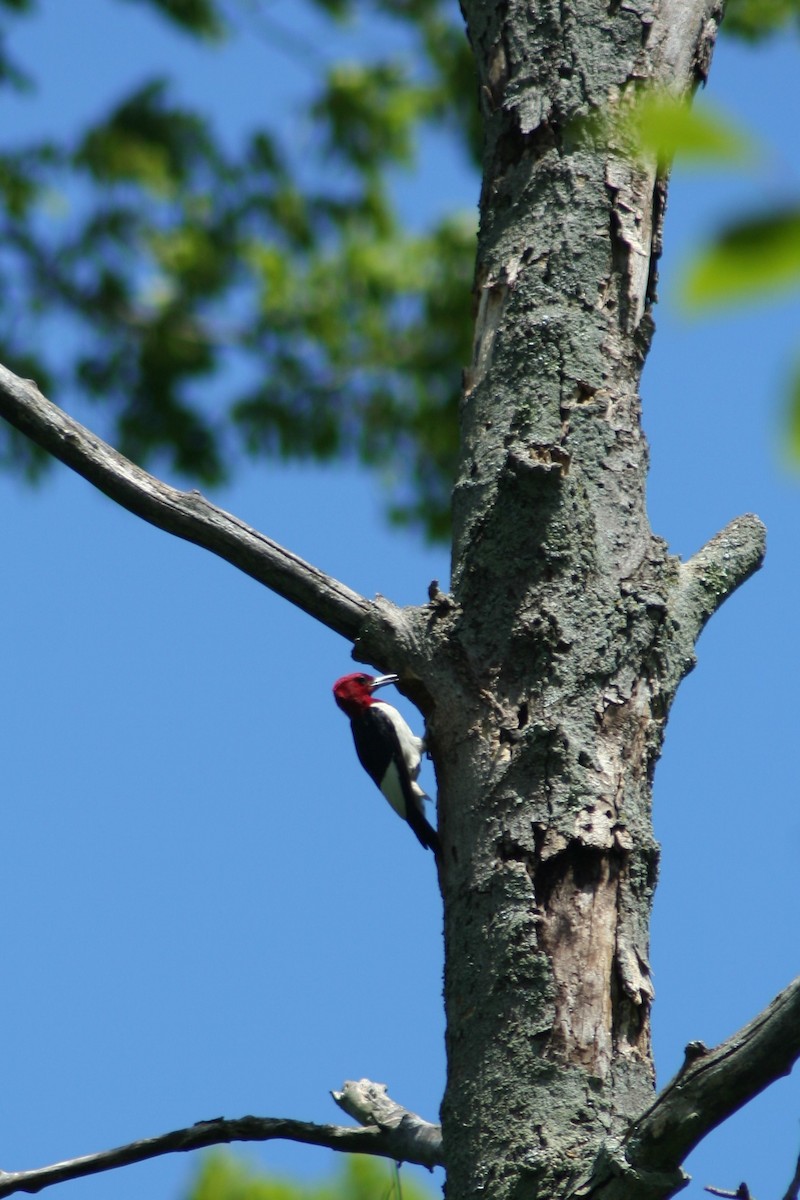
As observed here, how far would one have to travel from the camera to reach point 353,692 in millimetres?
5973

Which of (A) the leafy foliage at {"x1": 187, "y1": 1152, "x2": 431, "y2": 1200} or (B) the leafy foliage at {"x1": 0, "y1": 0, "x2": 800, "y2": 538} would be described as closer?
(A) the leafy foliage at {"x1": 187, "y1": 1152, "x2": 431, "y2": 1200}

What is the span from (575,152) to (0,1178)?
2.51 metres

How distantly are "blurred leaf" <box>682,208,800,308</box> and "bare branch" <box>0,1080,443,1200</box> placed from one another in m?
2.13

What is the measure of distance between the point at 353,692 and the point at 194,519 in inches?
128

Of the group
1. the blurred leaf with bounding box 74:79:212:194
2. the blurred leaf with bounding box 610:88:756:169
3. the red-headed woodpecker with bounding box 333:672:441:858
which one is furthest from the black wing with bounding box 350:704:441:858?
the blurred leaf with bounding box 610:88:756:169

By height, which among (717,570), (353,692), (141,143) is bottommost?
(717,570)

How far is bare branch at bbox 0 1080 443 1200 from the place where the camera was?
2.44 m

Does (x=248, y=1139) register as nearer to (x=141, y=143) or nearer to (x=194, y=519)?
(x=194, y=519)

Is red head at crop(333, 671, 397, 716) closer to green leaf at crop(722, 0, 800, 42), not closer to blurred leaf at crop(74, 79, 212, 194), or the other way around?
blurred leaf at crop(74, 79, 212, 194)

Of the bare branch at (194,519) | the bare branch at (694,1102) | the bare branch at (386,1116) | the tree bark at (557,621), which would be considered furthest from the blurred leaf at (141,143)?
the bare branch at (694,1102)

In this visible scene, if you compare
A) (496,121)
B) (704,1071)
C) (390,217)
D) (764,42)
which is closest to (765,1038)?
(704,1071)

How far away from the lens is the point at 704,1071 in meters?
1.79

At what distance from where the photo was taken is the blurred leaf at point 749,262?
24.5 inches

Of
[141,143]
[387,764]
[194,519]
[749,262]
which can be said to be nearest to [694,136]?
[749,262]
